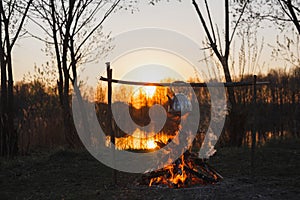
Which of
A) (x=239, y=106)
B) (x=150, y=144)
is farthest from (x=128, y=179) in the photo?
(x=239, y=106)

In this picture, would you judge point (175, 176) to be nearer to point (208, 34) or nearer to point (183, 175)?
point (183, 175)

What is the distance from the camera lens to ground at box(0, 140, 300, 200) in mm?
5332

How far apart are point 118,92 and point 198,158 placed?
7351 millimetres

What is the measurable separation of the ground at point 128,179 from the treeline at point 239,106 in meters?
1.81

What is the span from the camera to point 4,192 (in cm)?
641

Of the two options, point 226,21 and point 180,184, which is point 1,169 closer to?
point 180,184

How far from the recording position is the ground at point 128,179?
17.5 ft

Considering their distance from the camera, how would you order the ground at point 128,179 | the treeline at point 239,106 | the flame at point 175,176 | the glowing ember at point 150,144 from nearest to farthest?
1. the ground at point 128,179
2. the flame at point 175,176
3. the glowing ember at point 150,144
4. the treeline at point 239,106

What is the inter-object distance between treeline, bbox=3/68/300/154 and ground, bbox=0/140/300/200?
5.95 feet

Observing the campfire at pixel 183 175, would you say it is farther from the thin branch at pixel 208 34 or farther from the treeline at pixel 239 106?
the thin branch at pixel 208 34

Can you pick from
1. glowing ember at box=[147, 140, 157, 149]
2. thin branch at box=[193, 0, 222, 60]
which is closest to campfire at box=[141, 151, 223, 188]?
glowing ember at box=[147, 140, 157, 149]

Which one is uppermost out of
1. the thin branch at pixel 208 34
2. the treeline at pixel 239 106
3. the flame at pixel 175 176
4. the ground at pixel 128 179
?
the thin branch at pixel 208 34

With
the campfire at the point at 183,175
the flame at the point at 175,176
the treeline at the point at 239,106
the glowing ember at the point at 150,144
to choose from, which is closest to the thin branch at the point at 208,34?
the treeline at the point at 239,106

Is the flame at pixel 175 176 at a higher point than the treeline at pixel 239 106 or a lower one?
lower
